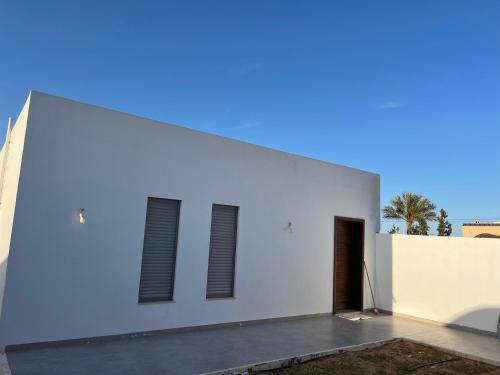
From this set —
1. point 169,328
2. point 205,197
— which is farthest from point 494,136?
point 169,328

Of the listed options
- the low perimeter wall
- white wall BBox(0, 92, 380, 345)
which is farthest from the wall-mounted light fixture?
the low perimeter wall

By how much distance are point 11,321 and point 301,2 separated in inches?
385

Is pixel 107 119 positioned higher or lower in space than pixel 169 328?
higher

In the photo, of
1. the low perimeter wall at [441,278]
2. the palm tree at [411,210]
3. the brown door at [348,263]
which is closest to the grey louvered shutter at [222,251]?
the brown door at [348,263]

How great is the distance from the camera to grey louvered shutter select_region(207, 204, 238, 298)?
7441 millimetres

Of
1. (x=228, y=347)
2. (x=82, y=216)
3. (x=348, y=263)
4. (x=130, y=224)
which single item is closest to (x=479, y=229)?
(x=348, y=263)

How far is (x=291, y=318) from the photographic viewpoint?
336 inches

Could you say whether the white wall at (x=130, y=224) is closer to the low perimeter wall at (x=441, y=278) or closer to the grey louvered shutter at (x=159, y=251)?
the grey louvered shutter at (x=159, y=251)

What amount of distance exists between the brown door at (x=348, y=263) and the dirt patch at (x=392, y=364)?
3.49 meters

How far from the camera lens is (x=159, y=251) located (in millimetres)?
6770

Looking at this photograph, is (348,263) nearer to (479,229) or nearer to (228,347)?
(228,347)

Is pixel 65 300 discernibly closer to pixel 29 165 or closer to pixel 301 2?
pixel 29 165

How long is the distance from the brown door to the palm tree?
12.3m

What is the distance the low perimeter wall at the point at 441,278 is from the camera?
7.83 meters
